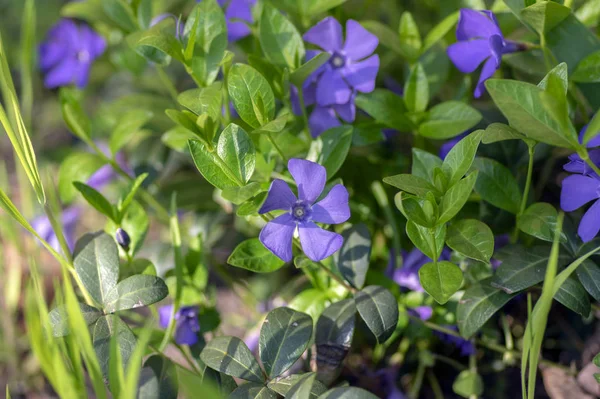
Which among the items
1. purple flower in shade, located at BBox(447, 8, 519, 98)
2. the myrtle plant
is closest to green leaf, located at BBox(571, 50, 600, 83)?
the myrtle plant

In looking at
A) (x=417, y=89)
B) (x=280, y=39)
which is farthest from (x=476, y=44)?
(x=280, y=39)

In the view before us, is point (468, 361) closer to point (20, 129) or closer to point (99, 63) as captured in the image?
point (20, 129)

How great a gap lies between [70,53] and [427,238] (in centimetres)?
146

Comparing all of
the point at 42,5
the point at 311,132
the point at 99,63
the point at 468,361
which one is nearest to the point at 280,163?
the point at 311,132

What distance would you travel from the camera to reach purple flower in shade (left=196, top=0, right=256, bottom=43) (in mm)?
1297

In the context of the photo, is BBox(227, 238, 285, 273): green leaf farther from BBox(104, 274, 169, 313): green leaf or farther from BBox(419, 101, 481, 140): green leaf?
BBox(419, 101, 481, 140): green leaf

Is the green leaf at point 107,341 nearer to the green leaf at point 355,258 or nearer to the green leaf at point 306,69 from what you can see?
the green leaf at point 355,258

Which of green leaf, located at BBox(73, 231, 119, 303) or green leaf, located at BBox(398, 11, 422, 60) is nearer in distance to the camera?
green leaf, located at BBox(73, 231, 119, 303)

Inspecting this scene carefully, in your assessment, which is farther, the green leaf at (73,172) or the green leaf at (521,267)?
the green leaf at (73,172)

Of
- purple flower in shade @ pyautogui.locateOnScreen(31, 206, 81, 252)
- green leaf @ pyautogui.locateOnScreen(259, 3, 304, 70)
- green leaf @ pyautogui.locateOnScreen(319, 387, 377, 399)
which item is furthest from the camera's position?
purple flower in shade @ pyautogui.locateOnScreen(31, 206, 81, 252)

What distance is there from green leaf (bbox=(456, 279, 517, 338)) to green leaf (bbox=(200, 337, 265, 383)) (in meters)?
0.35

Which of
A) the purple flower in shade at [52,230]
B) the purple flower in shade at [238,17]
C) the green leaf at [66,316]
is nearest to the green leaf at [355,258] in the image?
the green leaf at [66,316]

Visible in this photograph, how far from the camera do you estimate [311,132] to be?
1238mm

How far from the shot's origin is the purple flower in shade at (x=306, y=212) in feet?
3.08
